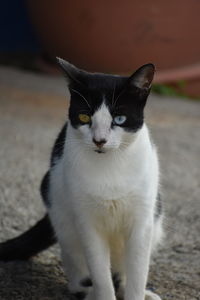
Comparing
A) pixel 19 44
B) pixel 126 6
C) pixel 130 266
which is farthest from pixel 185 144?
pixel 19 44

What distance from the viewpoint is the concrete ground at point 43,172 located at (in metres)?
2.62

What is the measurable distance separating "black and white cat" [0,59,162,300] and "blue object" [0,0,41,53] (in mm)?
5285

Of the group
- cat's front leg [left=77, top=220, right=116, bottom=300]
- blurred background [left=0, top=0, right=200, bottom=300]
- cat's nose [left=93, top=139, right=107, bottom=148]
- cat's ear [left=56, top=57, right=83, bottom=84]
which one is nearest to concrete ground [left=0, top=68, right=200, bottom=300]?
Result: blurred background [left=0, top=0, right=200, bottom=300]

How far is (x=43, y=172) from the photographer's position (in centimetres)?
386

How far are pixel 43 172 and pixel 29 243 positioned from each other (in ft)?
3.94

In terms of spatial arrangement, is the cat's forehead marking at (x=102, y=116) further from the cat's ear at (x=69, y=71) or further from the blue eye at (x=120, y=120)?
the cat's ear at (x=69, y=71)

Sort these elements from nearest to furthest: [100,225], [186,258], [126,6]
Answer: [100,225]
[186,258]
[126,6]

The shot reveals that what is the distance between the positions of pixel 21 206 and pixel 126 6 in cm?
316

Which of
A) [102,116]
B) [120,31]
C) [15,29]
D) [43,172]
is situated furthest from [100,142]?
[15,29]

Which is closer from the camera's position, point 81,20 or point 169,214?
point 169,214

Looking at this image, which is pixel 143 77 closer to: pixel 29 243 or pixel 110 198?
pixel 110 198

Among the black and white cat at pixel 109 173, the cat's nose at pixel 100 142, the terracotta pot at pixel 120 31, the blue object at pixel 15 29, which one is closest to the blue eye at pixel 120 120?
the black and white cat at pixel 109 173

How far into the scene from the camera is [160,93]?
20.6 ft

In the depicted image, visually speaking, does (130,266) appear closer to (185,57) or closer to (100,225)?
(100,225)
